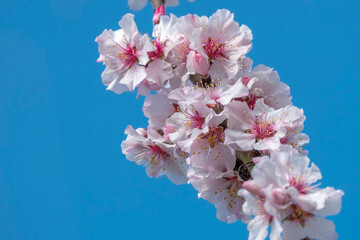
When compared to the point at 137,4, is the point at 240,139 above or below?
below

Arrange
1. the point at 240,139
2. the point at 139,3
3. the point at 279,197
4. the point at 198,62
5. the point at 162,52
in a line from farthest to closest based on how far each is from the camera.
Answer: the point at 139,3, the point at 162,52, the point at 198,62, the point at 240,139, the point at 279,197

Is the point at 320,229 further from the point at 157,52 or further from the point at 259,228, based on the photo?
the point at 157,52

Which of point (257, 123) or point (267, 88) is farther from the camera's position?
point (267, 88)

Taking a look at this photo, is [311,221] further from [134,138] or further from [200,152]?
[134,138]

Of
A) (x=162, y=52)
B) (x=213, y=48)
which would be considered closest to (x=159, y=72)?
(x=162, y=52)

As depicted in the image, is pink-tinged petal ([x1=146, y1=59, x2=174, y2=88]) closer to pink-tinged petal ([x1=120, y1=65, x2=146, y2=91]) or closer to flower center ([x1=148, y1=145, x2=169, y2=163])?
pink-tinged petal ([x1=120, y1=65, x2=146, y2=91])

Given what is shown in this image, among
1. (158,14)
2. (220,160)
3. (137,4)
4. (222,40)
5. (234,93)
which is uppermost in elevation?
(137,4)

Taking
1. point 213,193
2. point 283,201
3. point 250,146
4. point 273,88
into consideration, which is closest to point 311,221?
point 283,201
